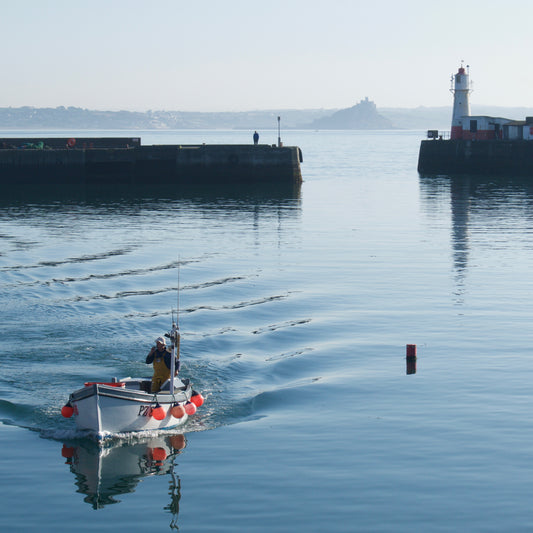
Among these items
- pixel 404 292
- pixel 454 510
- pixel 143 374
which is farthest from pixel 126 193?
pixel 454 510

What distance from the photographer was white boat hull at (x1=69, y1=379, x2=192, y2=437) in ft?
56.6

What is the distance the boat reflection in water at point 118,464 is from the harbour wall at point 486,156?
3114 inches

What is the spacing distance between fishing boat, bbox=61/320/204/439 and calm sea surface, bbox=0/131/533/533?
0.33 metres

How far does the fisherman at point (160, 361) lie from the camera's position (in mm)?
Answer: 19188

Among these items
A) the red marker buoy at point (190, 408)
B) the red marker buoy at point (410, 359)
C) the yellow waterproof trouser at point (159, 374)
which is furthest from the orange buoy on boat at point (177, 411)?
the red marker buoy at point (410, 359)

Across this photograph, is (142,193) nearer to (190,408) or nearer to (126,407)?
(190,408)

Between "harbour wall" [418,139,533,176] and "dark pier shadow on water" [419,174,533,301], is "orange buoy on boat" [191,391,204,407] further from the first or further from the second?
"harbour wall" [418,139,533,176]

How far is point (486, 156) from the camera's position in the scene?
91.3 meters

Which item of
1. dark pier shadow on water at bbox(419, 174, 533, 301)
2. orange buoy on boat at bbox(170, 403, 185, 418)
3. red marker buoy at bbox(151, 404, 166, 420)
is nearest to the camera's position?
red marker buoy at bbox(151, 404, 166, 420)

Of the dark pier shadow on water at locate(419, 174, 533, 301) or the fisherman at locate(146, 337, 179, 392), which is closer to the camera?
the fisherman at locate(146, 337, 179, 392)

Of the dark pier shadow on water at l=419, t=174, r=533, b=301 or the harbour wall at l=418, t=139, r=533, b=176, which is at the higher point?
the harbour wall at l=418, t=139, r=533, b=176

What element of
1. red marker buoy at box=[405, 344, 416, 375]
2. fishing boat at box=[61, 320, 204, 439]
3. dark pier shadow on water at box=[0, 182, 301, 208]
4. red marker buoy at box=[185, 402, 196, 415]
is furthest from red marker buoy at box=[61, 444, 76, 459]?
dark pier shadow on water at box=[0, 182, 301, 208]

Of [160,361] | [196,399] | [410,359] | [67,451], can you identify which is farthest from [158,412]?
[410,359]

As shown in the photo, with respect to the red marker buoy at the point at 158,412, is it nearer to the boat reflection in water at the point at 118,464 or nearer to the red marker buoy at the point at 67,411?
the boat reflection in water at the point at 118,464
